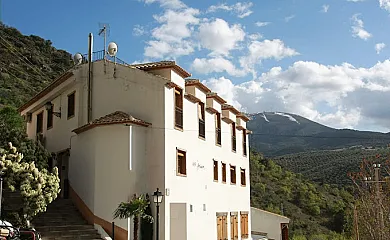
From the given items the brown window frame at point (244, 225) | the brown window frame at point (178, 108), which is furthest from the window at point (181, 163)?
the brown window frame at point (244, 225)

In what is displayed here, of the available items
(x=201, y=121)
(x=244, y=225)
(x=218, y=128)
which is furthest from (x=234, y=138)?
(x=201, y=121)

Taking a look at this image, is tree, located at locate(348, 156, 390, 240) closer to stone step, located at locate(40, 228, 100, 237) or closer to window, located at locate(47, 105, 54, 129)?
stone step, located at locate(40, 228, 100, 237)

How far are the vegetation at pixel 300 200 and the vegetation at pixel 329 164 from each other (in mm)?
1855

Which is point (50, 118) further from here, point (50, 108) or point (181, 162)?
point (181, 162)

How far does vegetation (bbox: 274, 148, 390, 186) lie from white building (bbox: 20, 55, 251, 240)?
34610 mm

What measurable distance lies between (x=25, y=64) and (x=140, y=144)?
43.2m

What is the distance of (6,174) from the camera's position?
53.2ft

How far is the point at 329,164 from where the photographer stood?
205ft

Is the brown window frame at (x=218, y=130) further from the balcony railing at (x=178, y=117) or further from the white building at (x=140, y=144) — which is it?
the balcony railing at (x=178, y=117)

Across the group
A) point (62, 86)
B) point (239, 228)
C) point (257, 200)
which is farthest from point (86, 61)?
point (257, 200)

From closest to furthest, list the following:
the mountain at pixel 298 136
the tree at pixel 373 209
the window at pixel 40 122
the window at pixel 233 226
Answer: the tree at pixel 373 209 < the window at pixel 233 226 < the window at pixel 40 122 < the mountain at pixel 298 136

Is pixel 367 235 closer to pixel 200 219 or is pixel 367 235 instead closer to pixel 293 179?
pixel 200 219

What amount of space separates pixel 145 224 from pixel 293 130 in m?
123

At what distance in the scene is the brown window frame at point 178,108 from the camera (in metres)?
20.2
